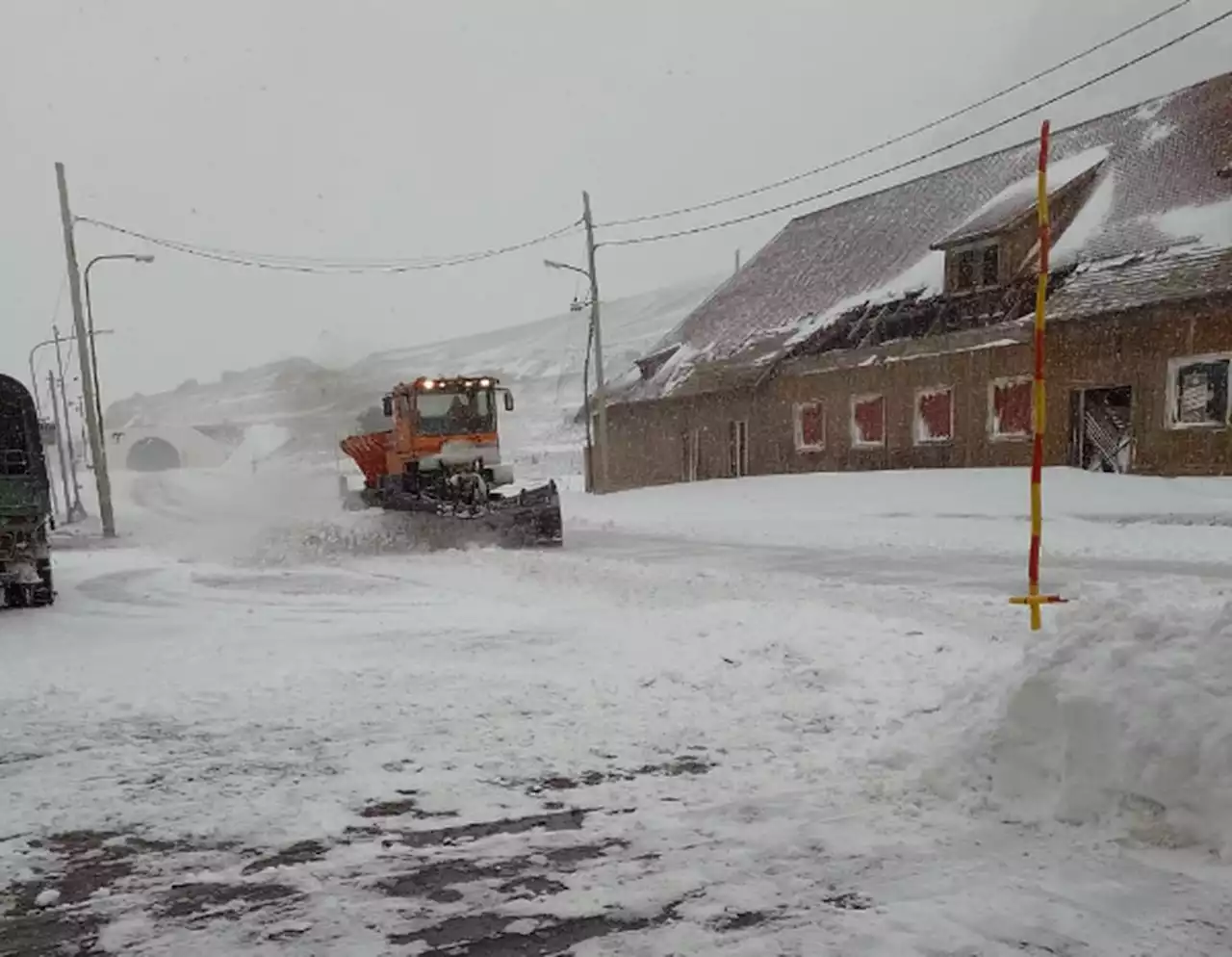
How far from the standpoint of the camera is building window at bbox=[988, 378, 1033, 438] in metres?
19.4

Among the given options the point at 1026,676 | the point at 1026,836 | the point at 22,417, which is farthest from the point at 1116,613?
the point at 22,417

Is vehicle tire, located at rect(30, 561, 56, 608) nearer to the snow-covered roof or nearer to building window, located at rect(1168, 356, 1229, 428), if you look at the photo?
the snow-covered roof

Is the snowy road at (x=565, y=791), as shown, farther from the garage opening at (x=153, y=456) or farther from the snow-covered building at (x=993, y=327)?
the garage opening at (x=153, y=456)

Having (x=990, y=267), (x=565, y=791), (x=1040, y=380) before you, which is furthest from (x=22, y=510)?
(x=990, y=267)

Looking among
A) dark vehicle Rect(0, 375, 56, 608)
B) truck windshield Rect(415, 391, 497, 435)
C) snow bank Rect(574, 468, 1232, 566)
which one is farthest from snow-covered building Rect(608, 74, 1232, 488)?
dark vehicle Rect(0, 375, 56, 608)

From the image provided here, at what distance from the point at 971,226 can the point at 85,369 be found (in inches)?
862

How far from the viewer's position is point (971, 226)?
2098 centimetres

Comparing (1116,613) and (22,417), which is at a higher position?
(22,417)

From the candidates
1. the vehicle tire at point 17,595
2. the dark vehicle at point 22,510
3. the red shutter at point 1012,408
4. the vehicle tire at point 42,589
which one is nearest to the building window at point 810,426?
the red shutter at point 1012,408

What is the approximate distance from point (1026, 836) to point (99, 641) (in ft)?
25.1

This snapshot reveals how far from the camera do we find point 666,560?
40.0 ft

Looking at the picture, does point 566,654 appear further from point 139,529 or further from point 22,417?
point 139,529

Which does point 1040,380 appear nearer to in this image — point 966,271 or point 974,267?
point 974,267

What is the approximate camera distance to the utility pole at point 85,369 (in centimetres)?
2095
